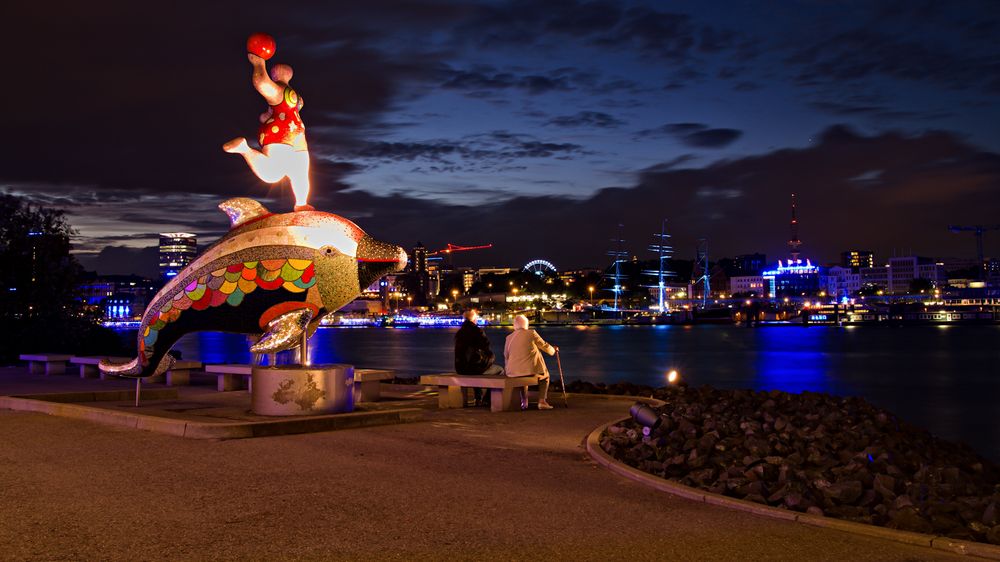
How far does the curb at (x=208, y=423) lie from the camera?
1122 cm

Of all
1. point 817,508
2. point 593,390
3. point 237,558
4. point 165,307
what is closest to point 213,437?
point 165,307

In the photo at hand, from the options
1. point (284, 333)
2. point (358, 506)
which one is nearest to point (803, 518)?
point (358, 506)

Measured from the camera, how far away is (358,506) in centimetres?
758

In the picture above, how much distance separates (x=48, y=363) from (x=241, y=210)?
12.2 meters

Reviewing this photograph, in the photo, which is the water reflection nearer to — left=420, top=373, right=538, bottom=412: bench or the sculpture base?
left=420, top=373, right=538, bottom=412: bench

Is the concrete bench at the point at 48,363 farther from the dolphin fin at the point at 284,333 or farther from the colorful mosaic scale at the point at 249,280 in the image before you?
the dolphin fin at the point at 284,333

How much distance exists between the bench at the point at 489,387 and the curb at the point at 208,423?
1.51 metres

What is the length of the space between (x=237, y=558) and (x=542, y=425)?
6981 millimetres

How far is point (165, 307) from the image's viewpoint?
561 inches

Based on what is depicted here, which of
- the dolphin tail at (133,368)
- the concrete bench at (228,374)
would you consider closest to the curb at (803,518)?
the dolphin tail at (133,368)

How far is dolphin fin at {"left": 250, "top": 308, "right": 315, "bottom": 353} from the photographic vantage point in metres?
13.3

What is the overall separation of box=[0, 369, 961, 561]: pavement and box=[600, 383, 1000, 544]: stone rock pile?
22.6 inches

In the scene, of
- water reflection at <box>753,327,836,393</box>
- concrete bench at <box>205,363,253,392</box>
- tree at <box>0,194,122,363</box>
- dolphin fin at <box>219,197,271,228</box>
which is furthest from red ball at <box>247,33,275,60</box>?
water reflection at <box>753,327,836,393</box>

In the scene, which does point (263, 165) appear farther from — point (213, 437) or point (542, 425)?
point (542, 425)
